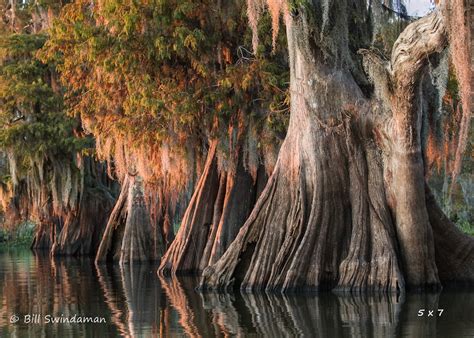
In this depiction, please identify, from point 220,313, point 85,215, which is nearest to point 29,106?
point 85,215

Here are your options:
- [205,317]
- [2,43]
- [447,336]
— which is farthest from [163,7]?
[2,43]

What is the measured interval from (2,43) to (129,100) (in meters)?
11.4

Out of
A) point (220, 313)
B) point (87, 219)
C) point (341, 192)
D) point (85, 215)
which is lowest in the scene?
point (220, 313)

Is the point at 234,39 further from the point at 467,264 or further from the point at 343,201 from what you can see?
the point at 467,264

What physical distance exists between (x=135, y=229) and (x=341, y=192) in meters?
13.0

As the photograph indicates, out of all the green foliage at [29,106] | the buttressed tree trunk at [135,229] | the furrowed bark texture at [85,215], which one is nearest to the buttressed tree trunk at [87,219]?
the furrowed bark texture at [85,215]

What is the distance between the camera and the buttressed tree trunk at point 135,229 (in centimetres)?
2827

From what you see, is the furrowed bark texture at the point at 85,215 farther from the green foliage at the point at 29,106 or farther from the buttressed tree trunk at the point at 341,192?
the buttressed tree trunk at the point at 341,192

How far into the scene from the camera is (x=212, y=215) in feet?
72.2

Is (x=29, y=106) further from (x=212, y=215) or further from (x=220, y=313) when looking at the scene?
(x=220, y=313)

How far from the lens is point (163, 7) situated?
18828 mm

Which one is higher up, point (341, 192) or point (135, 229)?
point (341, 192)

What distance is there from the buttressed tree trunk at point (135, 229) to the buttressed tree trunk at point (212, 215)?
5858mm

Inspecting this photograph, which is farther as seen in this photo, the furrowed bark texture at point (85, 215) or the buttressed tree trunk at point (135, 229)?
the furrowed bark texture at point (85, 215)
